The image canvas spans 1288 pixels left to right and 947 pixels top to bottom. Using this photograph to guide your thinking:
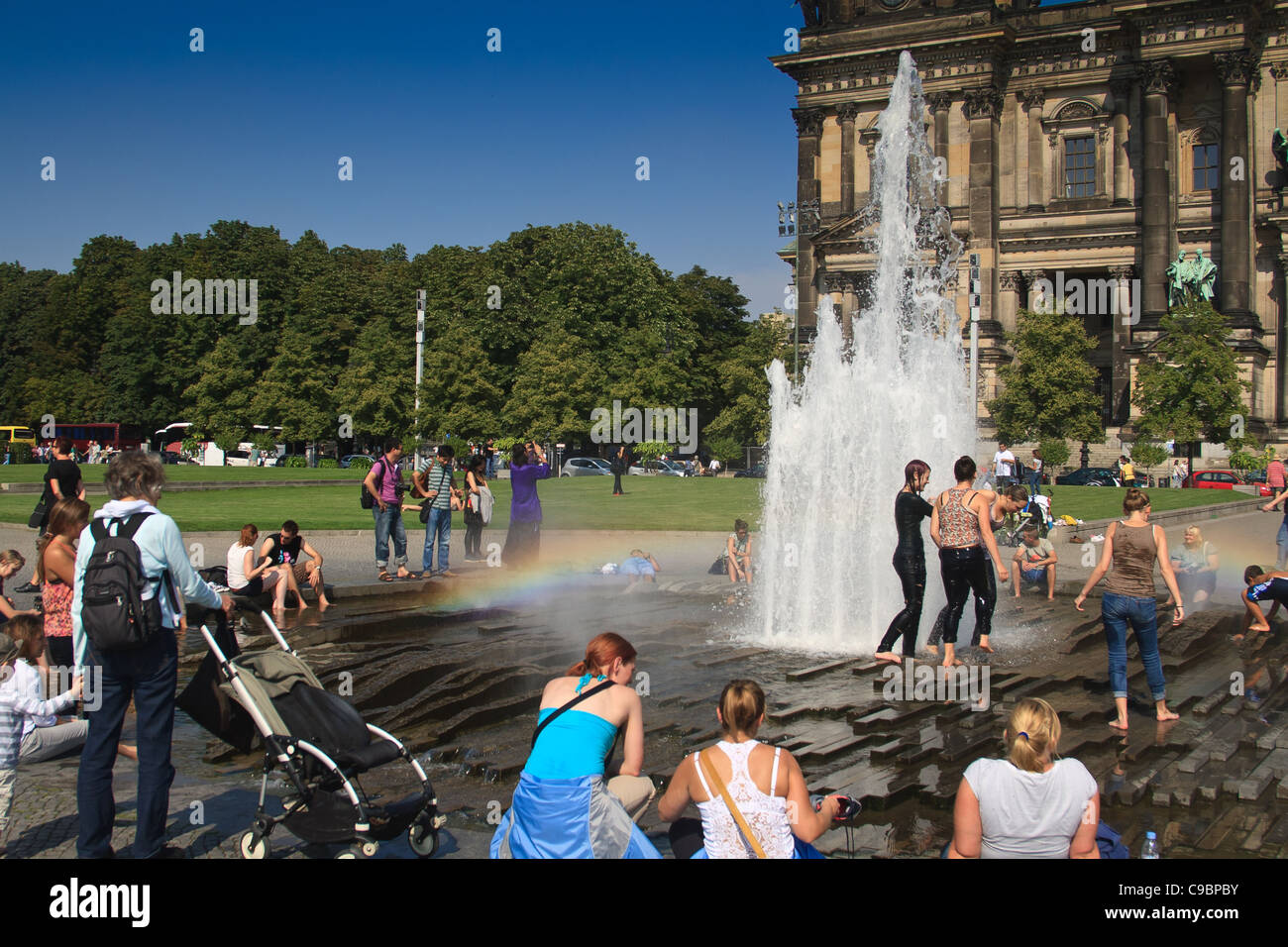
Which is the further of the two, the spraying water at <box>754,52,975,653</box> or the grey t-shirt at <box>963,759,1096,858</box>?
the spraying water at <box>754,52,975,653</box>

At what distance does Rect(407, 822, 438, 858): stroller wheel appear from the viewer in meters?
6.07

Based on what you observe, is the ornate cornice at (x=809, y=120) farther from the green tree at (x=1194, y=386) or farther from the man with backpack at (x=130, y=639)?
the man with backpack at (x=130, y=639)

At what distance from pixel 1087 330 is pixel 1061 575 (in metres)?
52.3

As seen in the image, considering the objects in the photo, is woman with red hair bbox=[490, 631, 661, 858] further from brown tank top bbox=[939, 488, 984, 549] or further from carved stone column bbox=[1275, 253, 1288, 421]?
carved stone column bbox=[1275, 253, 1288, 421]

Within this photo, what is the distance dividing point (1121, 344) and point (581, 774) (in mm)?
62852

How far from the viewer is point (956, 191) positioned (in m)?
64.1

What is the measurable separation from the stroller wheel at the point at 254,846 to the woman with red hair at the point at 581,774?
1.45m


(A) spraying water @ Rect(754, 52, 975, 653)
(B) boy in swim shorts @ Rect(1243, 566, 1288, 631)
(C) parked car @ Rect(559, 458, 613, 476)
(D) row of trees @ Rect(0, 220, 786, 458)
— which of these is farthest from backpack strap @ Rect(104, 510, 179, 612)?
(C) parked car @ Rect(559, 458, 613, 476)

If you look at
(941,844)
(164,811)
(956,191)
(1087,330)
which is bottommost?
(941,844)

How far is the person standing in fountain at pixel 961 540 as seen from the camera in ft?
34.4

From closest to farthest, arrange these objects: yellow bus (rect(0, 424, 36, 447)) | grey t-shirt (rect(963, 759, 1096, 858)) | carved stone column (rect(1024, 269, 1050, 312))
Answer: grey t-shirt (rect(963, 759, 1096, 858)), carved stone column (rect(1024, 269, 1050, 312)), yellow bus (rect(0, 424, 36, 447))

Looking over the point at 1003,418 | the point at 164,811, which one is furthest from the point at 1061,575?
the point at 1003,418

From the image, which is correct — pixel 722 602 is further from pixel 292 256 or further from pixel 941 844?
pixel 292 256

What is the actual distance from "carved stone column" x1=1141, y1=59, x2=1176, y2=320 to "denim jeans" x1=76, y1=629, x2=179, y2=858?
2346 inches
